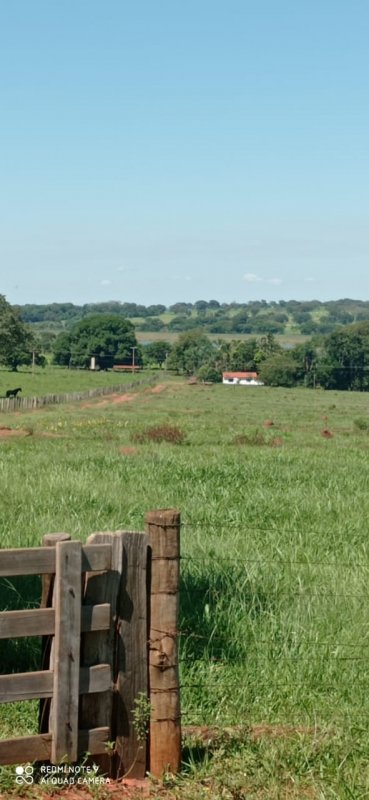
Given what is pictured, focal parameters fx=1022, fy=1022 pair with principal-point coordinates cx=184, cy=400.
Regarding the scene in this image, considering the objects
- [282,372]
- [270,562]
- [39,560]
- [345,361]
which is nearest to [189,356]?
[345,361]

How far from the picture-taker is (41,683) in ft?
17.1

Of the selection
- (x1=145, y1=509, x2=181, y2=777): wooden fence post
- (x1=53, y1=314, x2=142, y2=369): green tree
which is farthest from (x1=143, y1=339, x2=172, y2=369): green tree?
(x1=145, y1=509, x2=181, y2=777): wooden fence post

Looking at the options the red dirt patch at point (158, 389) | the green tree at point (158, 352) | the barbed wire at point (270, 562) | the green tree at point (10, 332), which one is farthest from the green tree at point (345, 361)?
the barbed wire at point (270, 562)

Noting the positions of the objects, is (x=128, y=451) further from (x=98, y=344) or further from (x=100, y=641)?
(x=98, y=344)

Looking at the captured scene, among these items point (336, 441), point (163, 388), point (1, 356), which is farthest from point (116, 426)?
point (163, 388)

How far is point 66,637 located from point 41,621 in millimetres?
151

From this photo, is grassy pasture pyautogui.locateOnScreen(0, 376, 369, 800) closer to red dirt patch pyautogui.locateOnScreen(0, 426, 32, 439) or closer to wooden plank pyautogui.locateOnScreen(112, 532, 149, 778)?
wooden plank pyautogui.locateOnScreen(112, 532, 149, 778)

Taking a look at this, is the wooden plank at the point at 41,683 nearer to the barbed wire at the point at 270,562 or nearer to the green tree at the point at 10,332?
the barbed wire at the point at 270,562

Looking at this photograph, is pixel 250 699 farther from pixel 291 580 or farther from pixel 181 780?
pixel 291 580

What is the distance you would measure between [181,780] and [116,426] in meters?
35.2

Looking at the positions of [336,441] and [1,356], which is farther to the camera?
[1,356]

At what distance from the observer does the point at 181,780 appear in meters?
5.48

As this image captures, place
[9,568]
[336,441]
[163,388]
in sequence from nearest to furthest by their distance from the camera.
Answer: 1. [9,568]
2. [336,441]
3. [163,388]

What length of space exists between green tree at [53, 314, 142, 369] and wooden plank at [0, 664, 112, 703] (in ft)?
424
